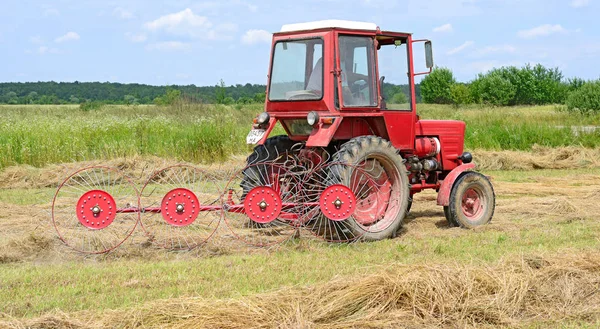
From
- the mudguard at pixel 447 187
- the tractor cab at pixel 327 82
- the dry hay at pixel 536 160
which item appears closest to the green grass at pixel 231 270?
the mudguard at pixel 447 187

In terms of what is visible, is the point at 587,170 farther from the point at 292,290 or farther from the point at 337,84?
the point at 292,290

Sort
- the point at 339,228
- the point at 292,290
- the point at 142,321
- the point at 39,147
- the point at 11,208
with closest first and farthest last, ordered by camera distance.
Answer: the point at 142,321 < the point at 292,290 < the point at 339,228 < the point at 11,208 < the point at 39,147

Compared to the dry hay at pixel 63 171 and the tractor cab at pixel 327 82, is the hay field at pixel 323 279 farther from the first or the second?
the dry hay at pixel 63 171

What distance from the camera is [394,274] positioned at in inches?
214

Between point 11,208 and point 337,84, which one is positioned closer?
point 337,84

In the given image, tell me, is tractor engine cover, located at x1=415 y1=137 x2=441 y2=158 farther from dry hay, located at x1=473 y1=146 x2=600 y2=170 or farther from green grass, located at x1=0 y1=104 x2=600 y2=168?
dry hay, located at x1=473 y1=146 x2=600 y2=170

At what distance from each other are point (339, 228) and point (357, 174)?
67 centimetres

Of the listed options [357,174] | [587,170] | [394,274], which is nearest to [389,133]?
[357,174]

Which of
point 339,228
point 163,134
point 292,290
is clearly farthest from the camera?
point 163,134

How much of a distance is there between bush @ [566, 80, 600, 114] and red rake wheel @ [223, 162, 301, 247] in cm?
3615

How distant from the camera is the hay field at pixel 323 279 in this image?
16.0 feet

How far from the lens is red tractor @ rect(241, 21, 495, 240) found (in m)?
7.98

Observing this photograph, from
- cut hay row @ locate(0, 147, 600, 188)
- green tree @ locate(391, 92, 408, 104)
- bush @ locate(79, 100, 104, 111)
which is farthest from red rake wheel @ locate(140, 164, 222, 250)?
bush @ locate(79, 100, 104, 111)

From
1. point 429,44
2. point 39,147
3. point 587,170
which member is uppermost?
point 429,44
